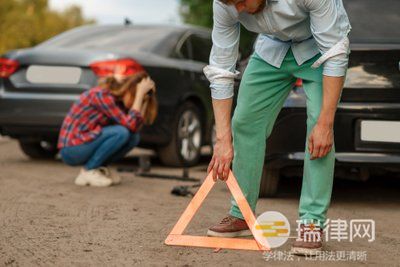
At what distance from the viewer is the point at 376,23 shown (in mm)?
5750

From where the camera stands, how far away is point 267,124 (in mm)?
4402

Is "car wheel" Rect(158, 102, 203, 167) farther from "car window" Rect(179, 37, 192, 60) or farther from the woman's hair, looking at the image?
the woman's hair

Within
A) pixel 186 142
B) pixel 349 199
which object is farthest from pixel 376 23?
pixel 186 142

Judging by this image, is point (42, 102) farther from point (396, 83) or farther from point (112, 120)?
point (396, 83)

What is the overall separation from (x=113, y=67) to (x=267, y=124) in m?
3.41

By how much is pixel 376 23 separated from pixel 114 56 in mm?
2783

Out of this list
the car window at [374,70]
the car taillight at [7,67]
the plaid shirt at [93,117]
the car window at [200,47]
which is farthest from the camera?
the car window at [200,47]

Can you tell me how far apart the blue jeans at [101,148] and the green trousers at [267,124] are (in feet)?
8.35

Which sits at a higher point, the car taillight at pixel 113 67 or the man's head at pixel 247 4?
the man's head at pixel 247 4

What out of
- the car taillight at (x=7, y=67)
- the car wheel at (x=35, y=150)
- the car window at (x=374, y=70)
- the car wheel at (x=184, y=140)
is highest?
the car window at (x=374, y=70)

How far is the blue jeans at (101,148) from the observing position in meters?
6.82

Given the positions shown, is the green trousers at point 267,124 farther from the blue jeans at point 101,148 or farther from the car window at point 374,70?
the blue jeans at point 101,148

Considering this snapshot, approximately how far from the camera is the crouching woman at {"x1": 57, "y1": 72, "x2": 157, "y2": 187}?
6.81 m

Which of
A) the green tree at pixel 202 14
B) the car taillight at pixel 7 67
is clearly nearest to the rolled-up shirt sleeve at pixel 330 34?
the car taillight at pixel 7 67
